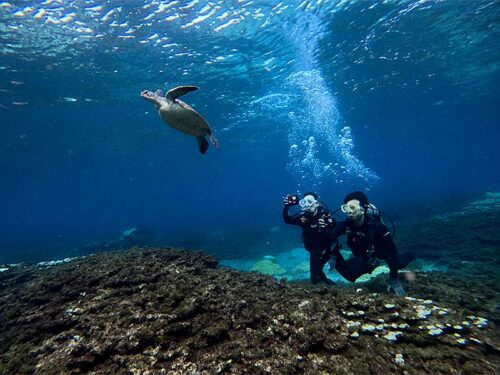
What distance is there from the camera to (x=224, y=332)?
334 centimetres

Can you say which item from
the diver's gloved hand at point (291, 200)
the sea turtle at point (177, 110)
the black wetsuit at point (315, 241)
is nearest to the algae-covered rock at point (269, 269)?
the black wetsuit at point (315, 241)

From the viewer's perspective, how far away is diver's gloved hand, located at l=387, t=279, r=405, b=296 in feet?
19.7

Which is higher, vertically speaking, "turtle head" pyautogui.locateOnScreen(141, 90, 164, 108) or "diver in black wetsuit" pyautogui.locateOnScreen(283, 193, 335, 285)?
"turtle head" pyautogui.locateOnScreen(141, 90, 164, 108)

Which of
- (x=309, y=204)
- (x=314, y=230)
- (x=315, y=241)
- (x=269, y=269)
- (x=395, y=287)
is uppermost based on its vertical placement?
(x=309, y=204)

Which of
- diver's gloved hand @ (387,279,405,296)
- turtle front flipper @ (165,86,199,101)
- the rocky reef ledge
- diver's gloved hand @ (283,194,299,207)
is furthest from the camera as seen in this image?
diver's gloved hand @ (283,194,299,207)

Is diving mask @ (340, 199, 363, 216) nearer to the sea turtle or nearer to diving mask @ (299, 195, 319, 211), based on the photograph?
diving mask @ (299, 195, 319, 211)

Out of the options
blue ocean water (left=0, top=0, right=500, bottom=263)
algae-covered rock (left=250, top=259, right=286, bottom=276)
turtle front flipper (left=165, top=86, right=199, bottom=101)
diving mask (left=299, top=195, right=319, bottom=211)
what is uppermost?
blue ocean water (left=0, top=0, right=500, bottom=263)

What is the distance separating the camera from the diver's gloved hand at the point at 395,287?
19.7 ft

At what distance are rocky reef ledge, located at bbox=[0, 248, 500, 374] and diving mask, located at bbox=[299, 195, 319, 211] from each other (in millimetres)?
3871

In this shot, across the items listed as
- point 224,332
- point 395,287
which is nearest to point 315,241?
point 395,287

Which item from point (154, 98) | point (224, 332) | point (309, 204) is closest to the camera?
point (224, 332)

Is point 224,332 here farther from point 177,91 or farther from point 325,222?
point 325,222

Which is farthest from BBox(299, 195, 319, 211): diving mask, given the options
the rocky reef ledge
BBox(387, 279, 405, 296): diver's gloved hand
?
the rocky reef ledge

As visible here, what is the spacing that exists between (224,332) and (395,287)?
189 inches
